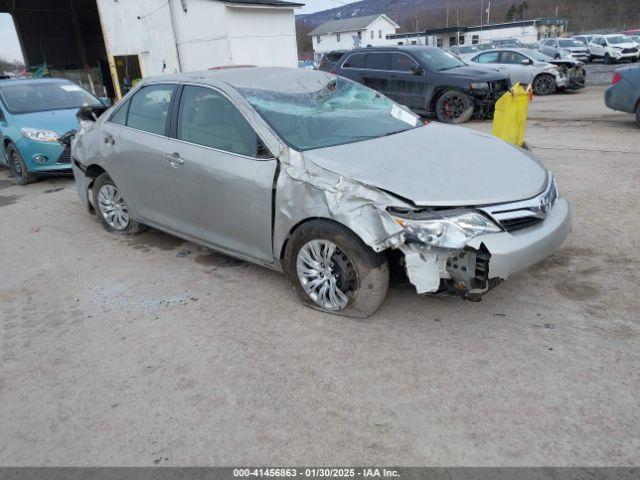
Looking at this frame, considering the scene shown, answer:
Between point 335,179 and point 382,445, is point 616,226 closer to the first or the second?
point 335,179

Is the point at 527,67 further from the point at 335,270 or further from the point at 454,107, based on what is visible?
the point at 335,270

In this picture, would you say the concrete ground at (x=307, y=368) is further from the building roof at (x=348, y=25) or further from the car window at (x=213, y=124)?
the building roof at (x=348, y=25)

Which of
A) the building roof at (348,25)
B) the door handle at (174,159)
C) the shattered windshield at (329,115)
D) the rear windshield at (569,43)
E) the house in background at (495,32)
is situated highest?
the building roof at (348,25)

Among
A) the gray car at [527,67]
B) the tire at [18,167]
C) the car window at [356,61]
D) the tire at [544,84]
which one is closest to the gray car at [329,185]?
the tire at [18,167]

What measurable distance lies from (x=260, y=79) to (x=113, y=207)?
90.4 inches

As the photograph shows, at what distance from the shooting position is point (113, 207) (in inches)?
211

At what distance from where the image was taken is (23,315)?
3877 millimetres

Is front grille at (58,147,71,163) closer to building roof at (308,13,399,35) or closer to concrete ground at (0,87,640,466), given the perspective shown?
concrete ground at (0,87,640,466)

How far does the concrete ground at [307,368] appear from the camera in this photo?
7.95ft

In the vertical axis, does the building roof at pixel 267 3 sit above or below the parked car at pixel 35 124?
above

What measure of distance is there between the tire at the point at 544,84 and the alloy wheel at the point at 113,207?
14.7m

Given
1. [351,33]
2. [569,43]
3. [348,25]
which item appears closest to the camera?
[569,43]

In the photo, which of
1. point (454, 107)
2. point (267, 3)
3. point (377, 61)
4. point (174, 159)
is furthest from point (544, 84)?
point (174, 159)

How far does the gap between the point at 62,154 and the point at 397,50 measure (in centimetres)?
780
